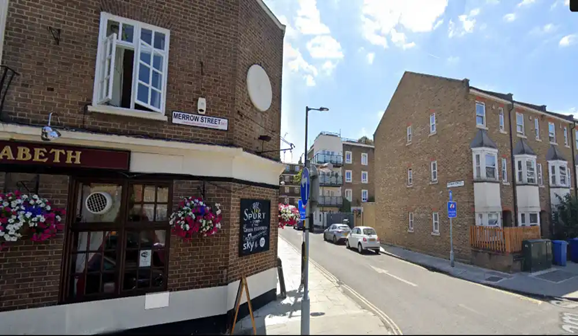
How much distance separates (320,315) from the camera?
6.67 meters

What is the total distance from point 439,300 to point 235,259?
20.2 ft

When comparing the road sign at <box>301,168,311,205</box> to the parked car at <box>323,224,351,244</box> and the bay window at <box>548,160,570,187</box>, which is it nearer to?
the parked car at <box>323,224,351,244</box>

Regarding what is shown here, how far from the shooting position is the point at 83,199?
5367 millimetres

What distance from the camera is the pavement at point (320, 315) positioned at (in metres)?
4.93

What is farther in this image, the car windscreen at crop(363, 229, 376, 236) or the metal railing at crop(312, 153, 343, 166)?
the metal railing at crop(312, 153, 343, 166)

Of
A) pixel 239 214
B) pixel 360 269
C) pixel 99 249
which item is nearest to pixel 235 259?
pixel 239 214

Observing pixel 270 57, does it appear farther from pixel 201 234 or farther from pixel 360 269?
pixel 360 269

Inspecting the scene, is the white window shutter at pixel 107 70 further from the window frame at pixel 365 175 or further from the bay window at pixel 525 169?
the window frame at pixel 365 175

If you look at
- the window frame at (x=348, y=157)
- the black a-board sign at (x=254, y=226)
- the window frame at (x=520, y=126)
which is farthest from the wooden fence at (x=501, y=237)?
the window frame at (x=348, y=157)

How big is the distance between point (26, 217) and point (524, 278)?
51.3 feet

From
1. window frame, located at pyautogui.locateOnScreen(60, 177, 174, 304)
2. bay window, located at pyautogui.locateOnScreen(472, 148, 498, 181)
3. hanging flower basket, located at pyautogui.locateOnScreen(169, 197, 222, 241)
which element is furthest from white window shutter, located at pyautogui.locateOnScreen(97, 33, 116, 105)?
bay window, located at pyautogui.locateOnScreen(472, 148, 498, 181)

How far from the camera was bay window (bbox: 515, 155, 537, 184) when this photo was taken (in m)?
16.3

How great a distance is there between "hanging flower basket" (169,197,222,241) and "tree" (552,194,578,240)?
829 inches

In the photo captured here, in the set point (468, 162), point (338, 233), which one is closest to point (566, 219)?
point (468, 162)
